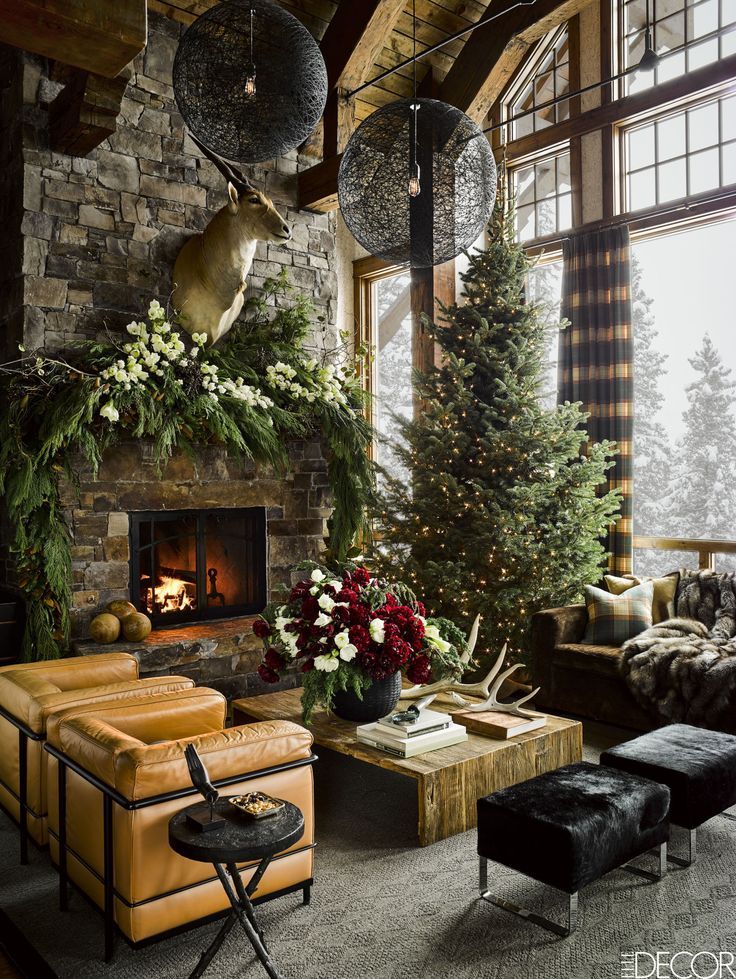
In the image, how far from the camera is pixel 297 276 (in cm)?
577

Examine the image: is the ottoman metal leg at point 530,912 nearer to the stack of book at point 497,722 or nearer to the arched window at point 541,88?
the stack of book at point 497,722

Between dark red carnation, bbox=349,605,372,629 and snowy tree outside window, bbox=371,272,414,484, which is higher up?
snowy tree outside window, bbox=371,272,414,484

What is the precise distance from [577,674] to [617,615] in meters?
0.41

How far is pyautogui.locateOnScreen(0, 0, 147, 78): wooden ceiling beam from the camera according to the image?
2285 mm

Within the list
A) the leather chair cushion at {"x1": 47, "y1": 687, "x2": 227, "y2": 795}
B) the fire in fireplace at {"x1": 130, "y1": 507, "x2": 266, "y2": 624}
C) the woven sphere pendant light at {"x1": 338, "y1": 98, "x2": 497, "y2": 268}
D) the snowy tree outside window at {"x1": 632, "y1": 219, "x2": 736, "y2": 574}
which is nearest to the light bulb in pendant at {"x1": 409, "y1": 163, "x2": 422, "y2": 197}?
the woven sphere pendant light at {"x1": 338, "y1": 98, "x2": 497, "y2": 268}

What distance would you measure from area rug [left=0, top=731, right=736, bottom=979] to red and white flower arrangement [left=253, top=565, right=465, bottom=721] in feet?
2.00

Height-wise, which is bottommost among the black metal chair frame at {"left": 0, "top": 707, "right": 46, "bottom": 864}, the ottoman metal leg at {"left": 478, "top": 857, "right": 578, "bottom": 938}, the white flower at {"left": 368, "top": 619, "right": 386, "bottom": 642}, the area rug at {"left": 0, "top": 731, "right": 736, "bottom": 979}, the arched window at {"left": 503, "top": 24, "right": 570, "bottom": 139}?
the area rug at {"left": 0, "top": 731, "right": 736, "bottom": 979}

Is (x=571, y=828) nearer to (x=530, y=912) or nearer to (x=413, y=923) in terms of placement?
(x=530, y=912)

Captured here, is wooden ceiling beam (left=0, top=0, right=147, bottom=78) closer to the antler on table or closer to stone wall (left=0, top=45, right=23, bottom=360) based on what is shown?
stone wall (left=0, top=45, right=23, bottom=360)

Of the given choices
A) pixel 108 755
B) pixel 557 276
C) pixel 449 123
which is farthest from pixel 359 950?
pixel 557 276

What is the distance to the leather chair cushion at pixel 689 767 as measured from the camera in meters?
2.84

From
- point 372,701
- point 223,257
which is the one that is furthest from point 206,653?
point 223,257

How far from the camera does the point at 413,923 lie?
2506 mm

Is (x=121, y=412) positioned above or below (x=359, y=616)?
above
